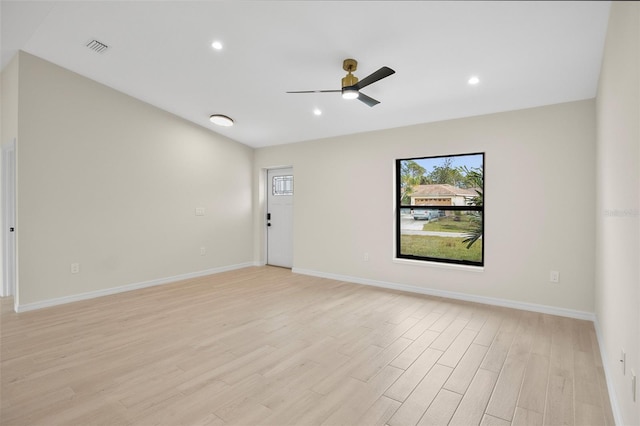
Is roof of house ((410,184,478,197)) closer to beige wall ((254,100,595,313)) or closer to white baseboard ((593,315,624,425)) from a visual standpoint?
beige wall ((254,100,595,313))

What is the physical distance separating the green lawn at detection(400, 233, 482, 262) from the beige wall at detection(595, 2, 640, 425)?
6.61 feet

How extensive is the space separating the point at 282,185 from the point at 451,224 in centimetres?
333

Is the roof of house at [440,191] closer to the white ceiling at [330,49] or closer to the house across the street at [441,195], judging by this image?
the house across the street at [441,195]

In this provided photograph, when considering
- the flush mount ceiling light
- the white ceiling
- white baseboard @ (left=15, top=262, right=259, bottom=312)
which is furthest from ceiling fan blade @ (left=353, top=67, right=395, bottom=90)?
white baseboard @ (left=15, top=262, right=259, bottom=312)

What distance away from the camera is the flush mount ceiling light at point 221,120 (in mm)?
4972

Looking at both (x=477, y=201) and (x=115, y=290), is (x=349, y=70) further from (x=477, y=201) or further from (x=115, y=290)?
(x=115, y=290)

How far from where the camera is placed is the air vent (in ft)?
11.0

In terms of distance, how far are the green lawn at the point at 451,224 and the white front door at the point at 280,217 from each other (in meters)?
2.70

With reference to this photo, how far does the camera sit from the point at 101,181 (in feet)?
14.2

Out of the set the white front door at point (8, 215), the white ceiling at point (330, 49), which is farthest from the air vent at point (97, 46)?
the white front door at point (8, 215)

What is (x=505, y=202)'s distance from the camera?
3.82 metres

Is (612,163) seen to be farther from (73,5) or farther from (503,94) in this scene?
(73,5)

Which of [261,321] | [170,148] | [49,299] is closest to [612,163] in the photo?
[261,321]

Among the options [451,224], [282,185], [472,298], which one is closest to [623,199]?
[472,298]
